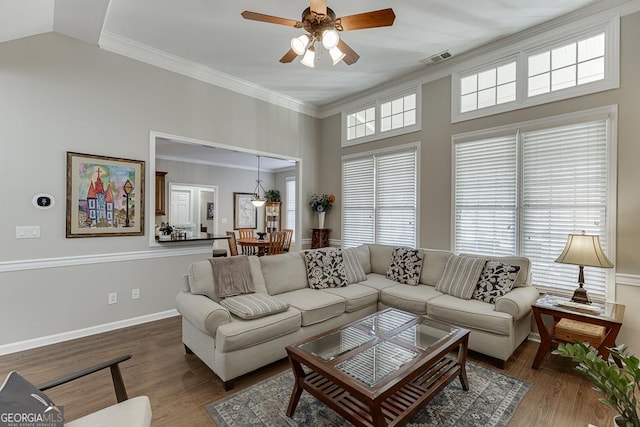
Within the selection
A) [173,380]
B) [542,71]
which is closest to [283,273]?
[173,380]

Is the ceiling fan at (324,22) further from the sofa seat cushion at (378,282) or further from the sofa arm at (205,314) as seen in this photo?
the sofa seat cushion at (378,282)

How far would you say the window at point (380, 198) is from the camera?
15.0ft

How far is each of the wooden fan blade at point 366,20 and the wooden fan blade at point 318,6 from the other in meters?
→ 0.15

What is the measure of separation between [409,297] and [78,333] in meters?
3.73

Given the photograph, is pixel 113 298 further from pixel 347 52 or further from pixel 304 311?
pixel 347 52

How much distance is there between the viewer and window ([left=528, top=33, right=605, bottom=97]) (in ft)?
9.87

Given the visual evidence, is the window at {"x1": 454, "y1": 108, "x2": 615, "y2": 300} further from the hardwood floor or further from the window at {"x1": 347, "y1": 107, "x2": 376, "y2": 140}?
the window at {"x1": 347, "y1": 107, "x2": 376, "y2": 140}

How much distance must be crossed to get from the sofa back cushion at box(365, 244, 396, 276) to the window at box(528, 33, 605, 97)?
2607 mm

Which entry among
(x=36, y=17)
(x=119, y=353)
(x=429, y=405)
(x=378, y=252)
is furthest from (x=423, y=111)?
(x=119, y=353)

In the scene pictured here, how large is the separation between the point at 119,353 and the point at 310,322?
195 centimetres

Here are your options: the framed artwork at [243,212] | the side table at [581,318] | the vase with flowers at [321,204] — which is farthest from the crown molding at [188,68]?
the side table at [581,318]

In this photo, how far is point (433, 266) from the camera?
3775mm

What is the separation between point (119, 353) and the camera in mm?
2951

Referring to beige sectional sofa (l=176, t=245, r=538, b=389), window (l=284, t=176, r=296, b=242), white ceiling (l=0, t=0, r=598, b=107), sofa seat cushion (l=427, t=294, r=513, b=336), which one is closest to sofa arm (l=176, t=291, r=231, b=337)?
beige sectional sofa (l=176, t=245, r=538, b=389)
